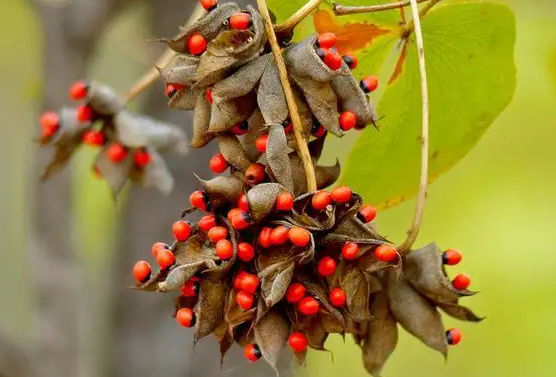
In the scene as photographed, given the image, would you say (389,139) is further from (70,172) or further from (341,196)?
(70,172)

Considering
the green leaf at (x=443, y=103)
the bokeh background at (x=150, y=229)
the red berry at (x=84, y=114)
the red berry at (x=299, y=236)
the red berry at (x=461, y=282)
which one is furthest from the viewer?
the bokeh background at (x=150, y=229)

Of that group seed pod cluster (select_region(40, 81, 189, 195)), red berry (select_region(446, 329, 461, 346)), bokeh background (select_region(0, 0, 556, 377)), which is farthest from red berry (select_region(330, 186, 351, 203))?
seed pod cluster (select_region(40, 81, 189, 195))

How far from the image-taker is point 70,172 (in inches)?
107

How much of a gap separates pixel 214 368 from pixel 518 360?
1.86 metres

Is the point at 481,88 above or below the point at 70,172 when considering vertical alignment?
above

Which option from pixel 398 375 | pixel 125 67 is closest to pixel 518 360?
pixel 398 375

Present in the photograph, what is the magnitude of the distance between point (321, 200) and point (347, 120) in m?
0.10

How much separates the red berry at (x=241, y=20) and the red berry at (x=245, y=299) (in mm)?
256

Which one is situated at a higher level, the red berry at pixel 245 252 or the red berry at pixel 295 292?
the red berry at pixel 245 252

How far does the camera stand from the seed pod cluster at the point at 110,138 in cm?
138

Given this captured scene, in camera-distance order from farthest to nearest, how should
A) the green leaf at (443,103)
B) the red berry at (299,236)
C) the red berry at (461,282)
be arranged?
the green leaf at (443,103), the red berry at (461,282), the red berry at (299,236)

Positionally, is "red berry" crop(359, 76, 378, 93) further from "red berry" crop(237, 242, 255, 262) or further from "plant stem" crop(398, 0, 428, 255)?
"red berry" crop(237, 242, 255, 262)

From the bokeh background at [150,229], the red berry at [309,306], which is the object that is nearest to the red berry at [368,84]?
the red berry at [309,306]

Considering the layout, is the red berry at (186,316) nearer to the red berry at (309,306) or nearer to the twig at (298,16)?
the red berry at (309,306)
